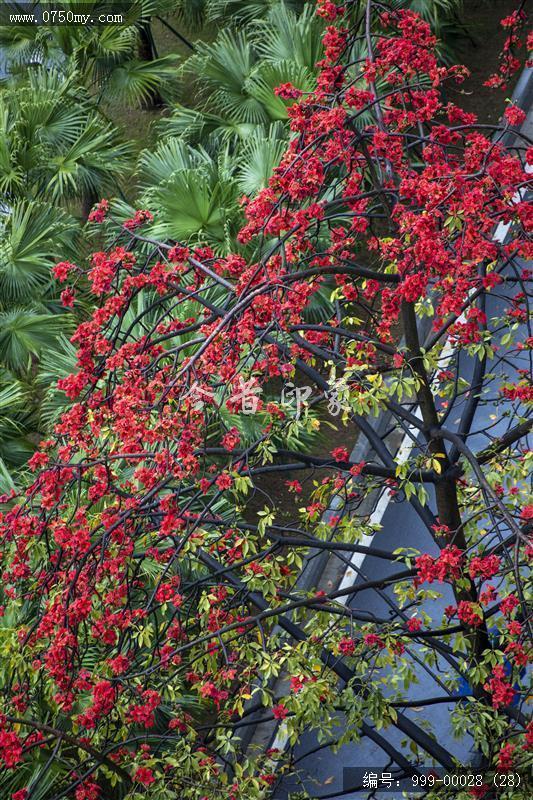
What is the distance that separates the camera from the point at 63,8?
8.80m

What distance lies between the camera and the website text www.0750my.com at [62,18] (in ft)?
28.8

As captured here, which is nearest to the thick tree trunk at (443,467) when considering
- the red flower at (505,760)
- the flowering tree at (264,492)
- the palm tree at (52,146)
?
the flowering tree at (264,492)

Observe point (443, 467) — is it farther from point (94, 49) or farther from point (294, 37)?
point (94, 49)

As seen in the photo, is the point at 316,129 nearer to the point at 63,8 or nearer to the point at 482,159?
the point at 482,159

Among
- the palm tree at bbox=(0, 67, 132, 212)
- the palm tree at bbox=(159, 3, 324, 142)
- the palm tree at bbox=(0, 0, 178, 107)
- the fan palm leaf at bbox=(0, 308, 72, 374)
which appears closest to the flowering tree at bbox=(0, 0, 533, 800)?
the fan palm leaf at bbox=(0, 308, 72, 374)

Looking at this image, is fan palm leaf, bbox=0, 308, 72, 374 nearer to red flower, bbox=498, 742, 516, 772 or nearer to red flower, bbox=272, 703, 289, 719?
red flower, bbox=272, 703, 289, 719

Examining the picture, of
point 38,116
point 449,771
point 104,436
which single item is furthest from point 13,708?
point 38,116

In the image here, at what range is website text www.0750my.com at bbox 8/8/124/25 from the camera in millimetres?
8781

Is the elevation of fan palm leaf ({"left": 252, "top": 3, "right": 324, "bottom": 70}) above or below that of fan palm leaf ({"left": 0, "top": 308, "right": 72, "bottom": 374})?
above

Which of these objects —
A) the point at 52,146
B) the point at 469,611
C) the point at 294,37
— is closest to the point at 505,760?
the point at 469,611

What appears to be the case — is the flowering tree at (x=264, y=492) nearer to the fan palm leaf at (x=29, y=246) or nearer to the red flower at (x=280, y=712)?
the red flower at (x=280, y=712)

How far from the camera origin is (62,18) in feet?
28.9

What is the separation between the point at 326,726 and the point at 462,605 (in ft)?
2.73

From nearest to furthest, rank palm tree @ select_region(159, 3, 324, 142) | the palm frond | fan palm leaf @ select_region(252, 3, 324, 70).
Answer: palm tree @ select_region(159, 3, 324, 142) < fan palm leaf @ select_region(252, 3, 324, 70) < the palm frond
